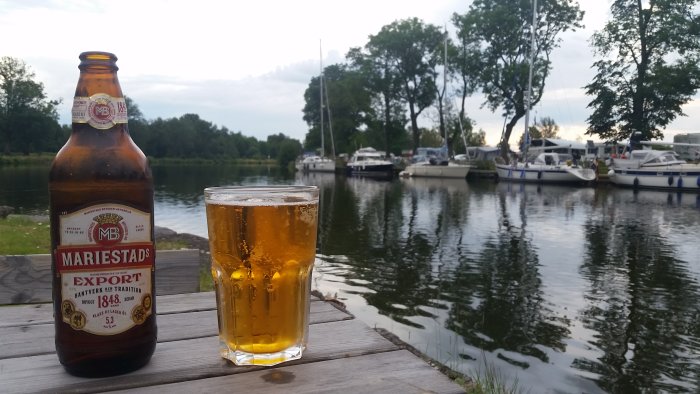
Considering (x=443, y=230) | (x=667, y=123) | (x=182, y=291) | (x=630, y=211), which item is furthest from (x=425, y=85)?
(x=182, y=291)

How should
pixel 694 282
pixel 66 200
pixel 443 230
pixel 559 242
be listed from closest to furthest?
pixel 66 200 → pixel 694 282 → pixel 559 242 → pixel 443 230

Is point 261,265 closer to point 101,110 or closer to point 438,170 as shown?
point 101,110

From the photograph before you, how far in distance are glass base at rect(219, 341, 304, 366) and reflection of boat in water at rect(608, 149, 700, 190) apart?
34161mm

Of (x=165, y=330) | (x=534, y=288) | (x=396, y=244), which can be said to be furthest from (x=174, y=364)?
(x=396, y=244)

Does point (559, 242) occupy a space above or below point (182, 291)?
below

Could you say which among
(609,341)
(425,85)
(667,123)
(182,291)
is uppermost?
(425,85)

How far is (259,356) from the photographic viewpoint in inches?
49.9

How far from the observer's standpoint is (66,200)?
111 cm

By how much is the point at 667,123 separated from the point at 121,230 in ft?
146

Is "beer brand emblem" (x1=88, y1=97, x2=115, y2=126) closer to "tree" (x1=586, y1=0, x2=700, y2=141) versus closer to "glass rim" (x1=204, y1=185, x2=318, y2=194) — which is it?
"glass rim" (x1=204, y1=185, x2=318, y2=194)

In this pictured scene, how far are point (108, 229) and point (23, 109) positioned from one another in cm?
7953

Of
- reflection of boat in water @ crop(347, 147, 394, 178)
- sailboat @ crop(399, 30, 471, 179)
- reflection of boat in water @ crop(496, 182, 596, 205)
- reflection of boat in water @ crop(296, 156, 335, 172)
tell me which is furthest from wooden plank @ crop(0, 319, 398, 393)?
reflection of boat in water @ crop(296, 156, 335, 172)

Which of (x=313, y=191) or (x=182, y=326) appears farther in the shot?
(x=182, y=326)

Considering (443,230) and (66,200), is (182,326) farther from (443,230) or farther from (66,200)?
(443,230)
